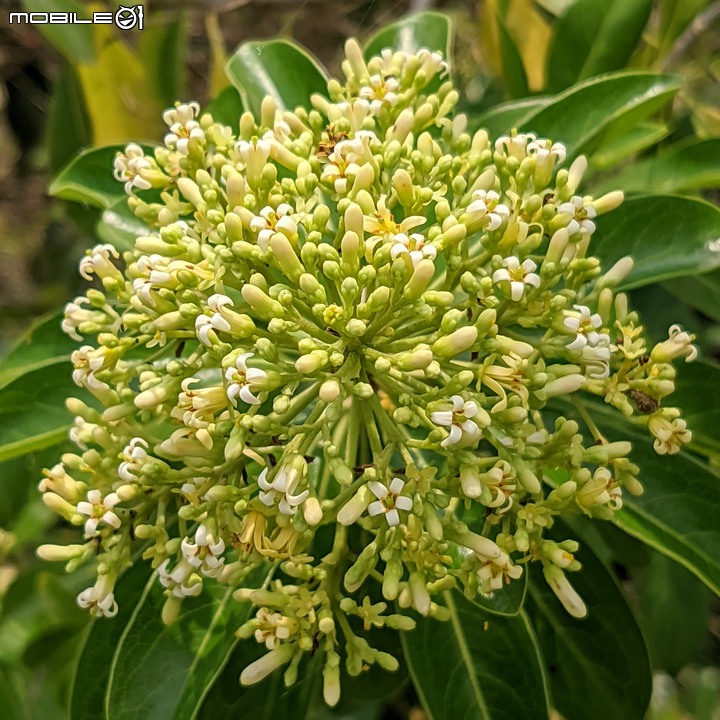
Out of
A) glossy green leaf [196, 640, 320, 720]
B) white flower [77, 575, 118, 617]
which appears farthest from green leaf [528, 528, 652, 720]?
white flower [77, 575, 118, 617]

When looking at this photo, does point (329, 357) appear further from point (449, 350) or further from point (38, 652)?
point (38, 652)

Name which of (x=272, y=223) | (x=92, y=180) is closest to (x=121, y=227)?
(x=92, y=180)

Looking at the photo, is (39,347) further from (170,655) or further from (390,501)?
(390,501)

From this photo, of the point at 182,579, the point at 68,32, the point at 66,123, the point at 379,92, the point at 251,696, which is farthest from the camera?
the point at 66,123

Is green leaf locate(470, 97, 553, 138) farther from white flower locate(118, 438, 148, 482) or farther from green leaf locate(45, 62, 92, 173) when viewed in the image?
green leaf locate(45, 62, 92, 173)

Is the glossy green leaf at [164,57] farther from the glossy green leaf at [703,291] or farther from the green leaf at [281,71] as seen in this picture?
the glossy green leaf at [703,291]
